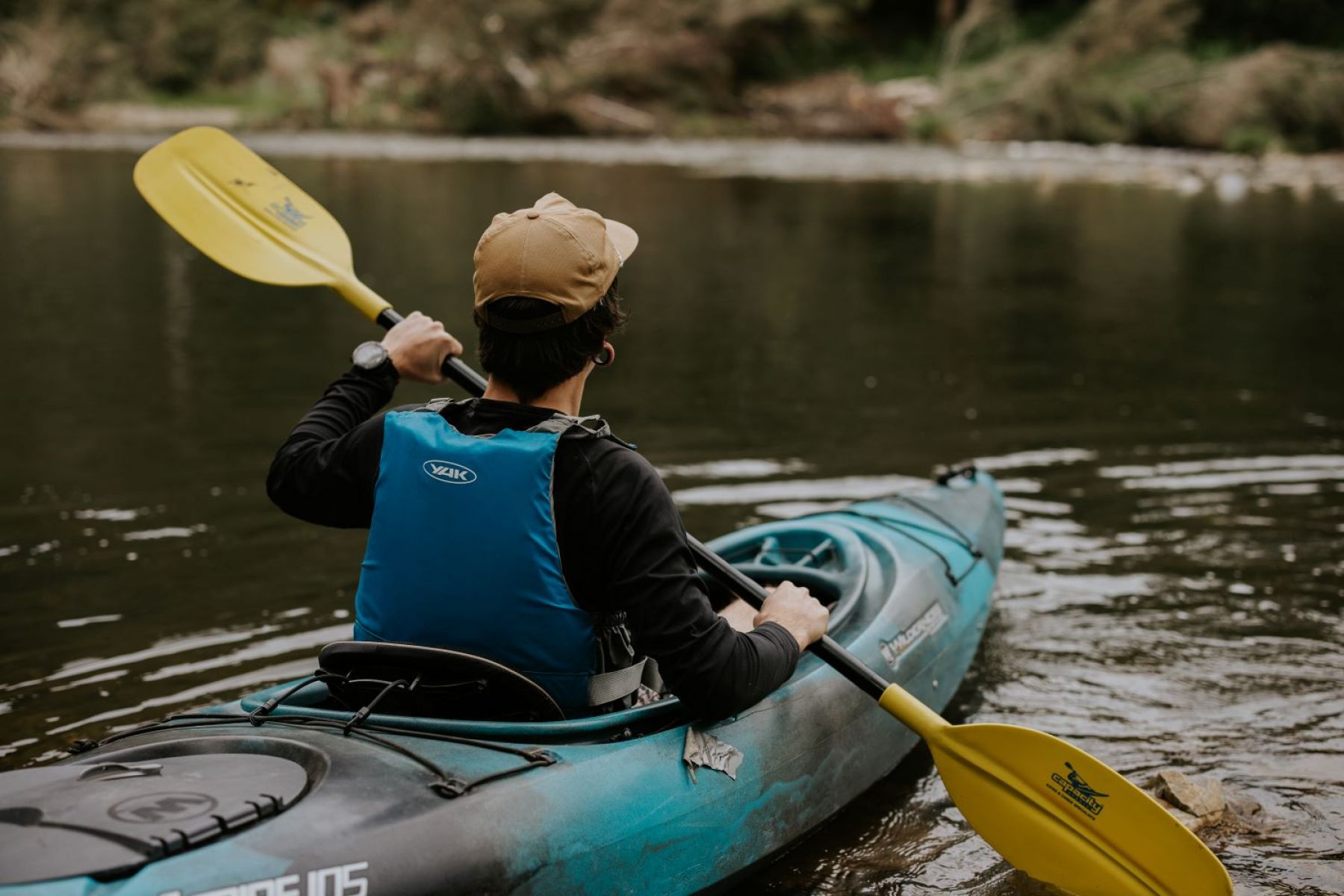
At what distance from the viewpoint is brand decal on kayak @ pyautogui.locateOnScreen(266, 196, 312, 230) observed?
3.92 metres

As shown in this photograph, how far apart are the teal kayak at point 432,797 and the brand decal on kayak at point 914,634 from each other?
84 mm

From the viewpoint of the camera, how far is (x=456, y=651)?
233 centimetres

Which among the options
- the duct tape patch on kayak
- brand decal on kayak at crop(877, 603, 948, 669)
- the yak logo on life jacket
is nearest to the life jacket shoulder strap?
the yak logo on life jacket

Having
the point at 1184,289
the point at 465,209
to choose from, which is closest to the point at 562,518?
the point at 1184,289

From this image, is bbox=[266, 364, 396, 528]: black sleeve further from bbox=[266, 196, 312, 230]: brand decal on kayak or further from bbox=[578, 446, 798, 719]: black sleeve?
bbox=[266, 196, 312, 230]: brand decal on kayak

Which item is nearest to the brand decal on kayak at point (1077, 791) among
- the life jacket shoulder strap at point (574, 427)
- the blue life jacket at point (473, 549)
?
the blue life jacket at point (473, 549)

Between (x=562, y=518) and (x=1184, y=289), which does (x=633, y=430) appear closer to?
(x=562, y=518)

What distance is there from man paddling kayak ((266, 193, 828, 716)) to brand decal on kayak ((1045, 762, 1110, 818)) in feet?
2.71

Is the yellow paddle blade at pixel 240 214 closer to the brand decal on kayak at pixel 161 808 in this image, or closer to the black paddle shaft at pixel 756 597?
the black paddle shaft at pixel 756 597

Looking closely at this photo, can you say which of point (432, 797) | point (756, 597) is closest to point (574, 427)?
point (432, 797)

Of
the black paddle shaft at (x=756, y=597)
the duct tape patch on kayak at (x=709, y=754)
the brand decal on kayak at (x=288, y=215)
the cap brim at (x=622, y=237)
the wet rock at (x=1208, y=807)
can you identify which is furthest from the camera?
the brand decal on kayak at (x=288, y=215)

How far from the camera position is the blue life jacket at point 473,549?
7.35ft

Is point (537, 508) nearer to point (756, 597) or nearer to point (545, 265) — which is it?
point (545, 265)

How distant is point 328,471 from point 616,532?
0.58 m
